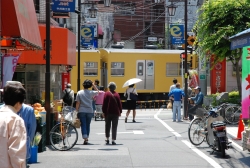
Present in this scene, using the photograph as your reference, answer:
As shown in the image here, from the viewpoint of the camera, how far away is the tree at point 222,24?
2102 centimetres

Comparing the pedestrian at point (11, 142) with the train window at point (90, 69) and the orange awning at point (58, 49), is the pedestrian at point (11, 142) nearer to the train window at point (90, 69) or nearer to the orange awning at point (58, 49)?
the orange awning at point (58, 49)

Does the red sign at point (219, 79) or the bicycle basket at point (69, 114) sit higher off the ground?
the red sign at point (219, 79)

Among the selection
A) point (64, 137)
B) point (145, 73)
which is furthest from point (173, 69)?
point (64, 137)

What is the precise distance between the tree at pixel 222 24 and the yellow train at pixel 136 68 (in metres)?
12.4

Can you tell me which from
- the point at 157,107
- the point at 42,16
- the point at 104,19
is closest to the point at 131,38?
the point at 104,19

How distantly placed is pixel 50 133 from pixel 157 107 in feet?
77.9

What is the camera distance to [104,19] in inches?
2199

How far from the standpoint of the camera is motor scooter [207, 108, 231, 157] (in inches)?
475

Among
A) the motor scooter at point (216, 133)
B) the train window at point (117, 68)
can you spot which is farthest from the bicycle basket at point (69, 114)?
the train window at point (117, 68)

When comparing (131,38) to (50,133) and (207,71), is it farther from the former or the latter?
(50,133)

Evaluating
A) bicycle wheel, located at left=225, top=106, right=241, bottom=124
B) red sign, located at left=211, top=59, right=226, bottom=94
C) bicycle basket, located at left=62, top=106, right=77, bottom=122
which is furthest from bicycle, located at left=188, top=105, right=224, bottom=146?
red sign, located at left=211, top=59, right=226, bottom=94

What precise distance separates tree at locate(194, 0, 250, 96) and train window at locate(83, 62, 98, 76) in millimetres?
13360

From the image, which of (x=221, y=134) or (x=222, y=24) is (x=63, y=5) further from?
(x=221, y=134)

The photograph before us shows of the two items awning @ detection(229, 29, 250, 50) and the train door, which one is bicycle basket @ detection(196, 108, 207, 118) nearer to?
awning @ detection(229, 29, 250, 50)
